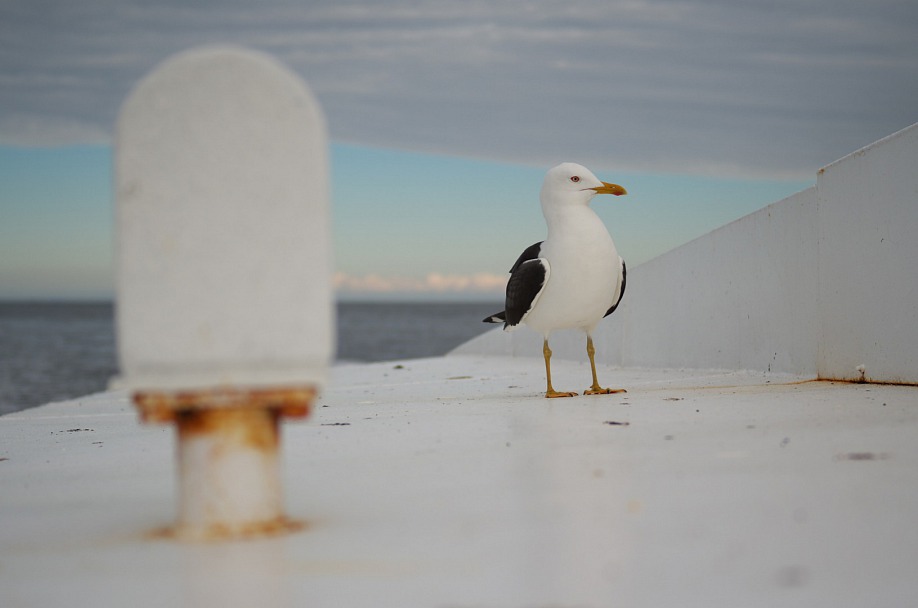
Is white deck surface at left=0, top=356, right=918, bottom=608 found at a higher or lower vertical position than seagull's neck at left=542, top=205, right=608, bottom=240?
lower

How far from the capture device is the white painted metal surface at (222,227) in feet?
7.04

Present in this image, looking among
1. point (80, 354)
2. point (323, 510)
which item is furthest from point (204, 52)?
point (80, 354)

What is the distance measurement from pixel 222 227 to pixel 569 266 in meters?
3.45

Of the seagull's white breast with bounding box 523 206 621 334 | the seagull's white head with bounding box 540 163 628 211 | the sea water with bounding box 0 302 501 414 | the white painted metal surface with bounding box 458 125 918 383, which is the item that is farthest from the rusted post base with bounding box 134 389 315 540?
the sea water with bounding box 0 302 501 414

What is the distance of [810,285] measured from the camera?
619 centimetres

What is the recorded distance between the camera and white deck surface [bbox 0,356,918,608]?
1816 mm

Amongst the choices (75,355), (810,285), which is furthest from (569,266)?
(75,355)

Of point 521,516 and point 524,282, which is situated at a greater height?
point 524,282

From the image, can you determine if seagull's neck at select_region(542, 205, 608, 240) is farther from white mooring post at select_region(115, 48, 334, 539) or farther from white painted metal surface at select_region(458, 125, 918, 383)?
white mooring post at select_region(115, 48, 334, 539)

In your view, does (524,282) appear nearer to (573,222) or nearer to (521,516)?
(573,222)

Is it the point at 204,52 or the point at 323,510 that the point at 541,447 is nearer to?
the point at 323,510

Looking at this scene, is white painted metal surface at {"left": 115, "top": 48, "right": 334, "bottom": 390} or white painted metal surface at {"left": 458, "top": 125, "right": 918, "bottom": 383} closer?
white painted metal surface at {"left": 115, "top": 48, "right": 334, "bottom": 390}

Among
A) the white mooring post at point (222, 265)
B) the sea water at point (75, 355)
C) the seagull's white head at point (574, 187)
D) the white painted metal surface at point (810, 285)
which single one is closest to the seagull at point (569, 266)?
the seagull's white head at point (574, 187)

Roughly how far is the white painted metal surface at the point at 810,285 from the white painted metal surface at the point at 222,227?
397 cm
